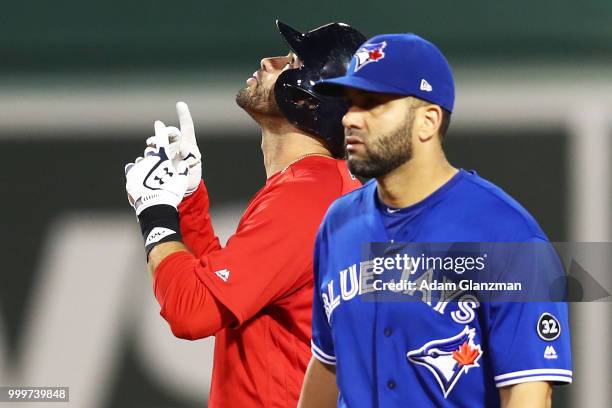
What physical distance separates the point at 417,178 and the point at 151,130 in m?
2.54

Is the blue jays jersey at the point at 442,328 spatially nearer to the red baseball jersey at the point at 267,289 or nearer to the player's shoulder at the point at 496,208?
the player's shoulder at the point at 496,208

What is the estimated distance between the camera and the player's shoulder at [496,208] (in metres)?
2.12

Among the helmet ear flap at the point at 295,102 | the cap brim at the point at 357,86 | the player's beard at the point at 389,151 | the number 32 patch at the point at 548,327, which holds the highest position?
the helmet ear flap at the point at 295,102

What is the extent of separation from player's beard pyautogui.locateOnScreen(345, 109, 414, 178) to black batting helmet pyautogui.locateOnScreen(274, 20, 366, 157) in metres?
0.88

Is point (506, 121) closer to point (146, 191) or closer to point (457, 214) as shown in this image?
point (146, 191)

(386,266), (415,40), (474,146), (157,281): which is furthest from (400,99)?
(474,146)

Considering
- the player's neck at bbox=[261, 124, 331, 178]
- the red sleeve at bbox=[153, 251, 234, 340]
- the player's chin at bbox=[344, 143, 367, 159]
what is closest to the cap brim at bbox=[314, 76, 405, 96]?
the player's chin at bbox=[344, 143, 367, 159]

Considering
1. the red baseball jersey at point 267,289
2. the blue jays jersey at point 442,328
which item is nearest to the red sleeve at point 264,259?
the red baseball jersey at point 267,289

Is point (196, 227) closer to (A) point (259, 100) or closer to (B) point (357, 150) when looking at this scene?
(A) point (259, 100)

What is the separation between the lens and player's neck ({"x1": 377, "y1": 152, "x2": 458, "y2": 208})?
89.0 inches

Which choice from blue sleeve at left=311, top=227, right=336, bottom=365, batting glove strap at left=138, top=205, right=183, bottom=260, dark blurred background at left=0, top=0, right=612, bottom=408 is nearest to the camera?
blue sleeve at left=311, top=227, right=336, bottom=365

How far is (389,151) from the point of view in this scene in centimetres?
225

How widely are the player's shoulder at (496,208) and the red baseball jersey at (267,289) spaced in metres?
0.70

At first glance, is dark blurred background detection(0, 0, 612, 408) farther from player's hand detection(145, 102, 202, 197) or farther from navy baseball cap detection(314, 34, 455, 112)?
navy baseball cap detection(314, 34, 455, 112)
